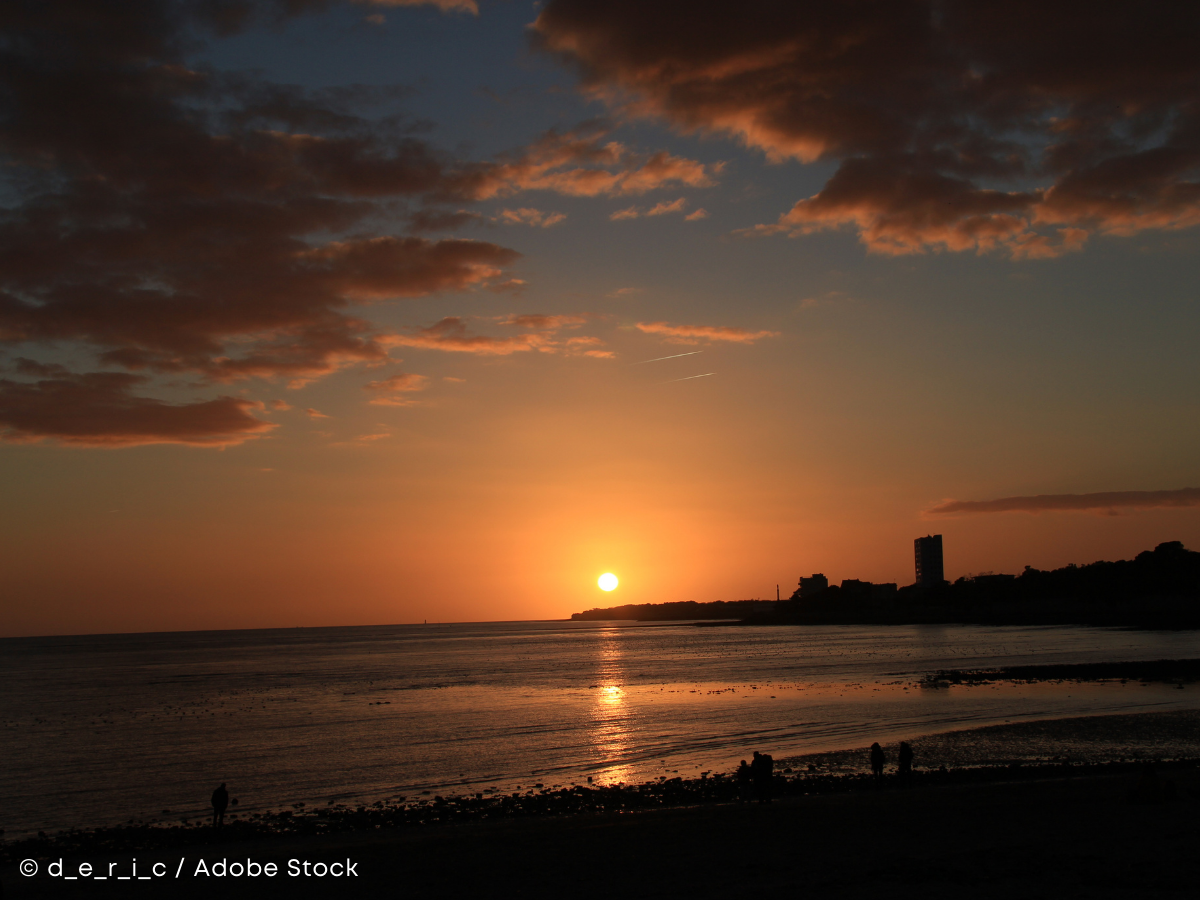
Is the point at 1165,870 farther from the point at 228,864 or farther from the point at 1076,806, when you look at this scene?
the point at 228,864

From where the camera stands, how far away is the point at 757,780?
2680 centimetres

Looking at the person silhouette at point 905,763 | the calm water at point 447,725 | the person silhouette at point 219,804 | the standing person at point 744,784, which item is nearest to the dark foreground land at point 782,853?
the standing person at point 744,784

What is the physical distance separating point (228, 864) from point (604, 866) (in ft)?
34.8

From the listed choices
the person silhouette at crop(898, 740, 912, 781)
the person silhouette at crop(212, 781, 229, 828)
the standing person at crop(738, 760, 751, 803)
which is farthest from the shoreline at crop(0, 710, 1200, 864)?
the person silhouette at crop(898, 740, 912, 781)

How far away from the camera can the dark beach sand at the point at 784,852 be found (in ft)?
53.3

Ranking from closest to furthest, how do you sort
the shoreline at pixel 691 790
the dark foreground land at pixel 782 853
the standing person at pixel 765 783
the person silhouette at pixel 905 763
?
the dark foreground land at pixel 782 853, the shoreline at pixel 691 790, the standing person at pixel 765 783, the person silhouette at pixel 905 763

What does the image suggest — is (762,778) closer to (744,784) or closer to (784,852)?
(744,784)

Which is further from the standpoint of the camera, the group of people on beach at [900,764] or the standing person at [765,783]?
the group of people on beach at [900,764]

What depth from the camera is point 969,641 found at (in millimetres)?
140875

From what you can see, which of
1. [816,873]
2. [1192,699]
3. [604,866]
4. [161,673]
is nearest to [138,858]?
[604,866]

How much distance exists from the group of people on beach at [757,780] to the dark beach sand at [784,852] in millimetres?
632

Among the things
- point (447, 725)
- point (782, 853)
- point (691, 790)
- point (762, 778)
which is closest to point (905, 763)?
point (762, 778)

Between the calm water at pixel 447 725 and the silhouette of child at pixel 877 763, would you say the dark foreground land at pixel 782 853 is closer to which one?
the silhouette of child at pixel 877 763

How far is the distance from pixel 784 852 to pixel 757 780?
24.9 feet
